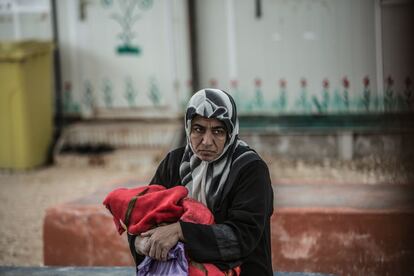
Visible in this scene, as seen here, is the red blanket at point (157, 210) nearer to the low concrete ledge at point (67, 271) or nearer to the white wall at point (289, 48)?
the low concrete ledge at point (67, 271)

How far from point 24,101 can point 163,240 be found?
5.67m

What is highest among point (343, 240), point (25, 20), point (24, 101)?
point (25, 20)

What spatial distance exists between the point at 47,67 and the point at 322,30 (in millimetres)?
3137

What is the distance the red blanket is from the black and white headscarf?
0.26 ft

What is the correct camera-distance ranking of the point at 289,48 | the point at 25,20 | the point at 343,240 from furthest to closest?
the point at 25,20 → the point at 289,48 → the point at 343,240

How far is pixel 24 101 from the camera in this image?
290 inches

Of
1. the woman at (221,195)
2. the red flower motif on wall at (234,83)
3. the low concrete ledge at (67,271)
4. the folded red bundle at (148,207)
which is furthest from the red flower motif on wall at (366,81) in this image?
the folded red bundle at (148,207)

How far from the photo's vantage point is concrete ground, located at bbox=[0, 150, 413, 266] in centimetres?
399

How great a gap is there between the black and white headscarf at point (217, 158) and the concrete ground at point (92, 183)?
4.66 ft

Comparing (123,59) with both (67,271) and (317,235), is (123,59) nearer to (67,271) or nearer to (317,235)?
(317,235)

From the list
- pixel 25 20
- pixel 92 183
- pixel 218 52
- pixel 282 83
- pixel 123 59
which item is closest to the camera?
pixel 92 183

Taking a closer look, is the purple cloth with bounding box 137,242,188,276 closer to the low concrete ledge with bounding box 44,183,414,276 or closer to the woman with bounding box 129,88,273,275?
the woman with bounding box 129,88,273,275

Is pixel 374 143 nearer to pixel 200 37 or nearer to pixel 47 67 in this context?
pixel 200 37

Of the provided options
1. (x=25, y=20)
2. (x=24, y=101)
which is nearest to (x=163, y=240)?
(x=24, y=101)
